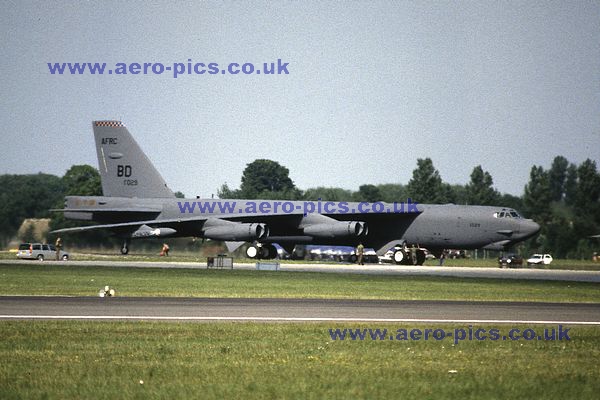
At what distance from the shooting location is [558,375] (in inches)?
529

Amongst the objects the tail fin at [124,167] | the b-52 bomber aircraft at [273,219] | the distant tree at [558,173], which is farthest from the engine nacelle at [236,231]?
the distant tree at [558,173]

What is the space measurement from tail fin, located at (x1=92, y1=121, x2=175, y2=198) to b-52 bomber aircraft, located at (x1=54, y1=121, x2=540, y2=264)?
0.07 meters

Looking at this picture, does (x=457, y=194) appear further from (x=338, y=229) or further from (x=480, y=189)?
(x=338, y=229)

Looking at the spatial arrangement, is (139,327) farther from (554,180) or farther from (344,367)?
(554,180)

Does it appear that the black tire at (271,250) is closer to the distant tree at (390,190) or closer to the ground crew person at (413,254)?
the ground crew person at (413,254)

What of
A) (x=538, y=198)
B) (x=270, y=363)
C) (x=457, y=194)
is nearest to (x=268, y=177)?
(x=457, y=194)

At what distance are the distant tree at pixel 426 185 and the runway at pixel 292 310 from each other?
74.6 meters

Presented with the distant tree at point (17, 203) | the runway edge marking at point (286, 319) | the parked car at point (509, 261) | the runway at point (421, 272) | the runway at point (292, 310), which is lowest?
the runway edge marking at point (286, 319)

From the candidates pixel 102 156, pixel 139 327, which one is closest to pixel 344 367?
pixel 139 327

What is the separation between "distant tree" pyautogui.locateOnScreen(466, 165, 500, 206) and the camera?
344 ft

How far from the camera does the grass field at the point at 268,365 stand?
39.0 feet

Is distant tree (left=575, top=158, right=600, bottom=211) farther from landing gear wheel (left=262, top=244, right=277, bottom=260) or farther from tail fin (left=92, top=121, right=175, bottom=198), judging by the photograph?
tail fin (left=92, top=121, right=175, bottom=198)

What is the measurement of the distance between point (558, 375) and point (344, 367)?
9.70ft

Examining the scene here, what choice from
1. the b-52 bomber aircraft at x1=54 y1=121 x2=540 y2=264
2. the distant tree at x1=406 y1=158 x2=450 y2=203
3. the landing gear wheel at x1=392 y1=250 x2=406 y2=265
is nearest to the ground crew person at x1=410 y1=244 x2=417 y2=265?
the b-52 bomber aircraft at x1=54 y1=121 x2=540 y2=264
